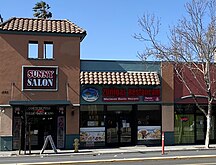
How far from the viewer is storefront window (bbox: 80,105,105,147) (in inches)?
1011

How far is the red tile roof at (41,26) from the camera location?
82.0 ft

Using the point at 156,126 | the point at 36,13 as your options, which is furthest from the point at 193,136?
the point at 36,13

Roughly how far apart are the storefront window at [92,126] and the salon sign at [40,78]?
261 centimetres

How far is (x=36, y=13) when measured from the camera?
2445 inches

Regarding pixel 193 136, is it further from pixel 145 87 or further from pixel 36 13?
pixel 36 13

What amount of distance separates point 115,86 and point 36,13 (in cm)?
3983

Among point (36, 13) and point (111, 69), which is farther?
point (36, 13)

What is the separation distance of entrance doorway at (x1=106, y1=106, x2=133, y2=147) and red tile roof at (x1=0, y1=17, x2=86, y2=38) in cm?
588

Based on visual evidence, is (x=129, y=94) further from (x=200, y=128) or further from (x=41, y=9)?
(x=41, y=9)

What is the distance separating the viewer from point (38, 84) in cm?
2495

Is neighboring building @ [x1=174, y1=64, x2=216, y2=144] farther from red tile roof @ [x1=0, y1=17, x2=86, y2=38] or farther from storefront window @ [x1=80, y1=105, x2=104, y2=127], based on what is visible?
red tile roof @ [x1=0, y1=17, x2=86, y2=38]

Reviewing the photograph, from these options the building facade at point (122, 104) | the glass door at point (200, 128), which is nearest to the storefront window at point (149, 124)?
the building facade at point (122, 104)

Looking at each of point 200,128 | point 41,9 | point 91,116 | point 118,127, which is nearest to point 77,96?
point 91,116

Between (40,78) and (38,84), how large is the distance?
42 centimetres
